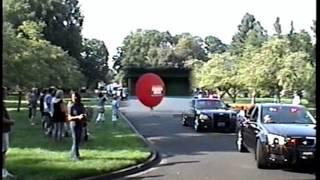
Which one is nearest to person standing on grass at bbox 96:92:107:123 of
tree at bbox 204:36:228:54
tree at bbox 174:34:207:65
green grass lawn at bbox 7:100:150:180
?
green grass lawn at bbox 7:100:150:180

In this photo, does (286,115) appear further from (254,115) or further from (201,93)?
(201,93)

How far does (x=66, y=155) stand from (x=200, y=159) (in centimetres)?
319

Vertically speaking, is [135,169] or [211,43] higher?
[211,43]

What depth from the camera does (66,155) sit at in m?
15.0

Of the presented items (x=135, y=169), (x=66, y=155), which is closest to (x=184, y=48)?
(x=135, y=169)

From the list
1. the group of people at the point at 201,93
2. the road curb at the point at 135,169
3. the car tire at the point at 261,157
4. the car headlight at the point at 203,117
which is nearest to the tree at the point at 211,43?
the group of people at the point at 201,93

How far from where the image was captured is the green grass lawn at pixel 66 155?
478 inches

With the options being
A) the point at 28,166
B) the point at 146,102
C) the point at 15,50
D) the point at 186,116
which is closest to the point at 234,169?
the point at 28,166

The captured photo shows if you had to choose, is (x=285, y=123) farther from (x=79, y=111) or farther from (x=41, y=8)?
(x=41, y=8)

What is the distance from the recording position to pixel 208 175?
42.4ft

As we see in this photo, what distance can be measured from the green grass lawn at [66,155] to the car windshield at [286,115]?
2.86 m

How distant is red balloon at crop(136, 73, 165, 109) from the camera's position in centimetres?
415

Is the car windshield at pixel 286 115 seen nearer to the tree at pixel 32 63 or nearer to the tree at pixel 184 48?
the tree at pixel 184 48

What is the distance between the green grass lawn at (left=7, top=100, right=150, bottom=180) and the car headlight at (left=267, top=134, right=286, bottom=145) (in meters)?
2.86
